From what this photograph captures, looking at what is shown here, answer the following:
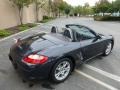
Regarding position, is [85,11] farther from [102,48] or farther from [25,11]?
[102,48]

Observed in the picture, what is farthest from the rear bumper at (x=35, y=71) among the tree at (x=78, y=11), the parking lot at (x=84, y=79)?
the tree at (x=78, y=11)

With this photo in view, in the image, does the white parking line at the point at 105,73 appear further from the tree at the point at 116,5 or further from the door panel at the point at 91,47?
the tree at the point at 116,5

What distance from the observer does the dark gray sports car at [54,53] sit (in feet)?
11.3

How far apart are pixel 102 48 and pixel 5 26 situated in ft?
34.5

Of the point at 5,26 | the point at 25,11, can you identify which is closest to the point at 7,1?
the point at 5,26

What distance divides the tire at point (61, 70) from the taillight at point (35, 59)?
0.37 metres

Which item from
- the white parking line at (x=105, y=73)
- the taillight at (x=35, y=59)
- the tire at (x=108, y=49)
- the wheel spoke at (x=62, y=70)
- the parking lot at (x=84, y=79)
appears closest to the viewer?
the taillight at (x=35, y=59)

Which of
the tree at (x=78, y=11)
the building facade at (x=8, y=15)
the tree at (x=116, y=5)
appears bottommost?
the building facade at (x=8, y=15)

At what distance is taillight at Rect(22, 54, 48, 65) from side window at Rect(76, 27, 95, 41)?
1368 mm

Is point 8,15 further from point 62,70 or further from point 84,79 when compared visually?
point 84,79

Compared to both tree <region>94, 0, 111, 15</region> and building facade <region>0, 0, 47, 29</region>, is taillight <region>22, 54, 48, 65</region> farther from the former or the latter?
tree <region>94, 0, 111, 15</region>

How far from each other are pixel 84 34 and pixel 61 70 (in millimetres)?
1474

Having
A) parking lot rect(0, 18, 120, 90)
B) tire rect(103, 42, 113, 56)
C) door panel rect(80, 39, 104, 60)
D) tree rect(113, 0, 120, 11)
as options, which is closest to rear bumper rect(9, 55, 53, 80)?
parking lot rect(0, 18, 120, 90)

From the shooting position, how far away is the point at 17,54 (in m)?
3.75
